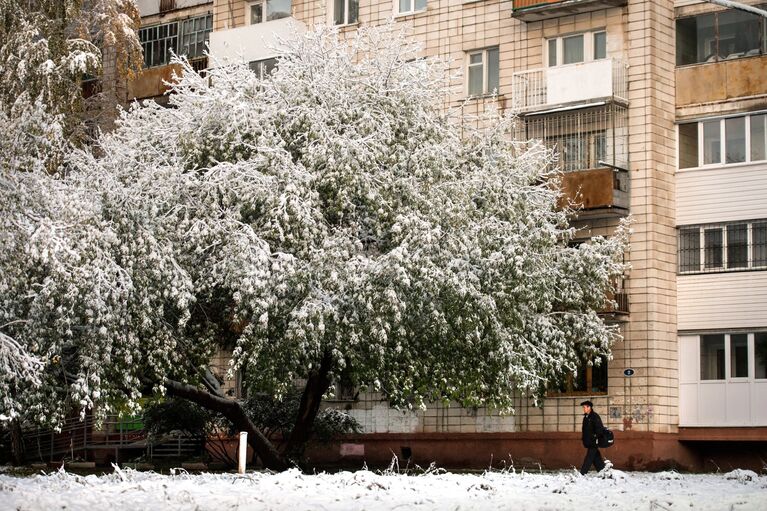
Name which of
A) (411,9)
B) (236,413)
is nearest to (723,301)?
(411,9)

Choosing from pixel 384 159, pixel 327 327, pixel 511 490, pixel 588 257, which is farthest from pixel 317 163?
pixel 511 490

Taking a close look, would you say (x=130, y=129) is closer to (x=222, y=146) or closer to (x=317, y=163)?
(x=222, y=146)

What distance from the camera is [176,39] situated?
4566 cm

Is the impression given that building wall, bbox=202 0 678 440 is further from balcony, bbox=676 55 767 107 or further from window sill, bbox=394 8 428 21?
window sill, bbox=394 8 428 21

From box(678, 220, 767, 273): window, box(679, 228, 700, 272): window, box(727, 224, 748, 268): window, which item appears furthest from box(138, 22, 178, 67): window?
box(727, 224, 748, 268): window

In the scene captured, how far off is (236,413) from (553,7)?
47.7 feet

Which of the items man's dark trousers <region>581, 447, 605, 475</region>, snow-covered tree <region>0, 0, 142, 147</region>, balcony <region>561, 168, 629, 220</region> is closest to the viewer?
man's dark trousers <region>581, 447, 605, 475</region>

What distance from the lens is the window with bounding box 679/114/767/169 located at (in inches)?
1395

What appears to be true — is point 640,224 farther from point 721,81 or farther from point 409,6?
point 409,6

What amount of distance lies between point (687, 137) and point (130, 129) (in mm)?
14943

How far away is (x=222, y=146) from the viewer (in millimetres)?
27953

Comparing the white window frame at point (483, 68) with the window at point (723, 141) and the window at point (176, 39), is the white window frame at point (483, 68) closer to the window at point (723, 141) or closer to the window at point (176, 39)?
the window at point (723, 141)

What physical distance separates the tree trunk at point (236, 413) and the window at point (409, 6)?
1590 cm

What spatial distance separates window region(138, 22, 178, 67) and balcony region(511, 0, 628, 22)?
12.7m
